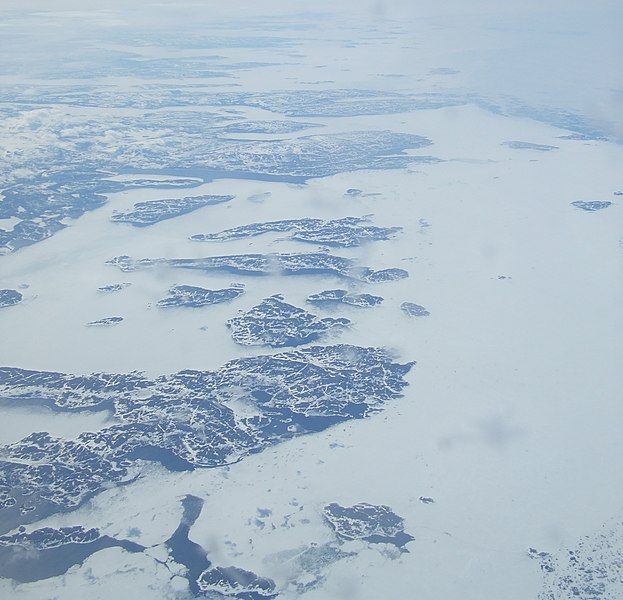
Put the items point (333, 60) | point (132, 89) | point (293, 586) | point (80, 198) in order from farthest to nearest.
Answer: point (333, 60) → point (132, 89) → point (80, 198) → point (293, 586)

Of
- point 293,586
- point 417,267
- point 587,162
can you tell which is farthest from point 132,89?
point 293,586

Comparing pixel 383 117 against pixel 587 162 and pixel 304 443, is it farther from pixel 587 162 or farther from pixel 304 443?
pixel 304 443

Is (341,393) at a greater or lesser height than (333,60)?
lesser

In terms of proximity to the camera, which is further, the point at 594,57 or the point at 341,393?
the point at 594,57

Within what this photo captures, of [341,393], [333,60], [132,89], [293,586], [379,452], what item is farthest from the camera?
[333,60]

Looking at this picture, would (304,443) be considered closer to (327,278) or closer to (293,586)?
(293,586)

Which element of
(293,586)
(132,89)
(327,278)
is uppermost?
(132,89)

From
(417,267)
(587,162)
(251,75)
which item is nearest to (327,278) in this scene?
(417,267)
